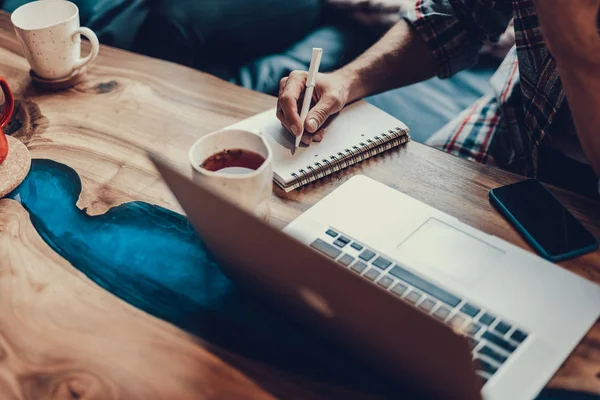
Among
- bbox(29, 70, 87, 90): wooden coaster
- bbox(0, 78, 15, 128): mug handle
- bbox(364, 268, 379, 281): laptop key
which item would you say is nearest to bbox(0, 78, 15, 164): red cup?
bbox(0, 78, 15, 128): mug handle

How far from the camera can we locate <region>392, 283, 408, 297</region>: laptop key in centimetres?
59

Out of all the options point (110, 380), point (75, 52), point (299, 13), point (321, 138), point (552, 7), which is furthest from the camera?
point (299, 13)

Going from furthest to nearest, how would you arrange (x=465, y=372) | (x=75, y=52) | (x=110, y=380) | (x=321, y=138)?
(x=75, y=52), (x=321, y=138), (x=110, y=380), (x=465, y=372)

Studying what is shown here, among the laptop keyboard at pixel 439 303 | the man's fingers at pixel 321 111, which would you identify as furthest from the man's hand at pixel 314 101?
the laptop keyboard at pixel 439 303

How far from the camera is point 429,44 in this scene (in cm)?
112

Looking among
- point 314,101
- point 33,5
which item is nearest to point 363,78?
point 314,101

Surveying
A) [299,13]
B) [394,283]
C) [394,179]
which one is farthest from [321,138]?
[299,13]

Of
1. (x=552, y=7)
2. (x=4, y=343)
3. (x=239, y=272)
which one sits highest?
(x=552, y=7)

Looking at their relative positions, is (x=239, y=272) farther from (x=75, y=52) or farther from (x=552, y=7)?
(x=75, y=52)

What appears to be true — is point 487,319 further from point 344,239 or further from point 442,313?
point 344,239

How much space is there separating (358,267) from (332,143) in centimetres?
25

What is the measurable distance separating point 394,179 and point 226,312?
0.31 meters

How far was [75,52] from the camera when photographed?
38.0 inches

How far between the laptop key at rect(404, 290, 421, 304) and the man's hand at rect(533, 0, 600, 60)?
359 mm
